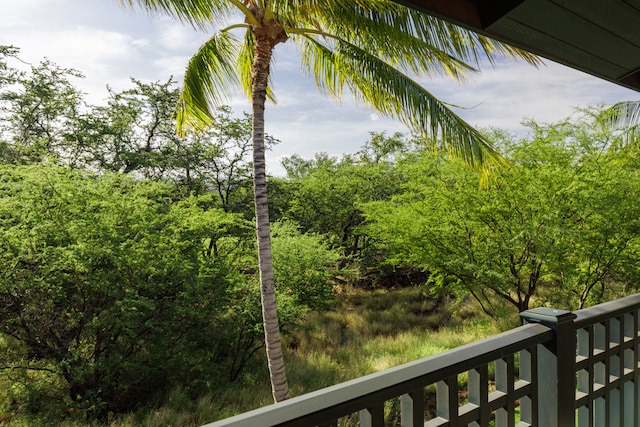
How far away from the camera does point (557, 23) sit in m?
1.51

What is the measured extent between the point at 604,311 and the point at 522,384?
2.21ft

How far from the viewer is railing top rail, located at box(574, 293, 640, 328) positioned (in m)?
1.58

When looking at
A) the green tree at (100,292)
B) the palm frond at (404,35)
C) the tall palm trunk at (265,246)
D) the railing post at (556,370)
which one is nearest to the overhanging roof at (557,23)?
the railing post at (556,370)

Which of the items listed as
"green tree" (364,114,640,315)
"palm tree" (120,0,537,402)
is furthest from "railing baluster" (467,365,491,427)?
"green tree" (364,114,640,315)

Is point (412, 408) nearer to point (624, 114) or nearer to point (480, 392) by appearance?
point (480, 392)

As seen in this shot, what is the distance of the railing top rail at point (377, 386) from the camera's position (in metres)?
0.79

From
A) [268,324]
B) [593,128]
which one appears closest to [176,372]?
[268,324]

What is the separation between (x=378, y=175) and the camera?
1500cm

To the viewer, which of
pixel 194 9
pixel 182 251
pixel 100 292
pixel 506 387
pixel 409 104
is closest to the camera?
pixel 506 387

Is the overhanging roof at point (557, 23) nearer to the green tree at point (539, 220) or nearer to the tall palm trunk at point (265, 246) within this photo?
the tall palm trunk at point (265, 246)

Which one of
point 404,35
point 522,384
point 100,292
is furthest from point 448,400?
point 100,292

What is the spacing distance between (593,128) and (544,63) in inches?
211

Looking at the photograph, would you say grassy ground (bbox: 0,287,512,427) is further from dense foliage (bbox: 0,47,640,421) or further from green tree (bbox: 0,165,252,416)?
green tree (bbox: 0,165,252,416)

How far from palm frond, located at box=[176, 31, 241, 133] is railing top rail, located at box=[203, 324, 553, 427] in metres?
6.21
